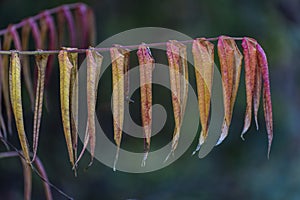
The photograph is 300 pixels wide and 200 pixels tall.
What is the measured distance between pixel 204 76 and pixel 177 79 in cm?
4

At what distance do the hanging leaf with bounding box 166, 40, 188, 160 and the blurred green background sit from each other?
1.70 metres

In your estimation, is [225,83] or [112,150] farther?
[112,150]

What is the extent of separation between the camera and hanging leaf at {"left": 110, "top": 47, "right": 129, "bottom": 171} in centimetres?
78

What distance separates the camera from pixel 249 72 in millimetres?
828

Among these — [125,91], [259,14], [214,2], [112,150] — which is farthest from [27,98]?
[125,91]

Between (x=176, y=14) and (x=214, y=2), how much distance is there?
0.18m

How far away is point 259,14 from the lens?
2.63m

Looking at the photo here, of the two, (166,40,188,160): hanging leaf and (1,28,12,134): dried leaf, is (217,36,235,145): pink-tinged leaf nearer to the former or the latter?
(166,40,188,160): hanging leaf

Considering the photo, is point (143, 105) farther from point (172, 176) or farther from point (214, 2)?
point (172, 176)

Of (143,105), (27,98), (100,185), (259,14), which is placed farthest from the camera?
(100,185)

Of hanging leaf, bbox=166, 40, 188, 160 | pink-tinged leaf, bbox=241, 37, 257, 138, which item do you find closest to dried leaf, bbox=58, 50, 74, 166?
hanging leaf, bbox=166, 40, 188, 160

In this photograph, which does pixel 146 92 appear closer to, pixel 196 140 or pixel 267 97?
pixel 267 97

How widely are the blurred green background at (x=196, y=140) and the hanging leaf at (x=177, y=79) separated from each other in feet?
5.58

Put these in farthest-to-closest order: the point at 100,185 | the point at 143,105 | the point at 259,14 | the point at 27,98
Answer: the point at 100,185, the point at 259,14, the point at 27,98, the point at 143,105
